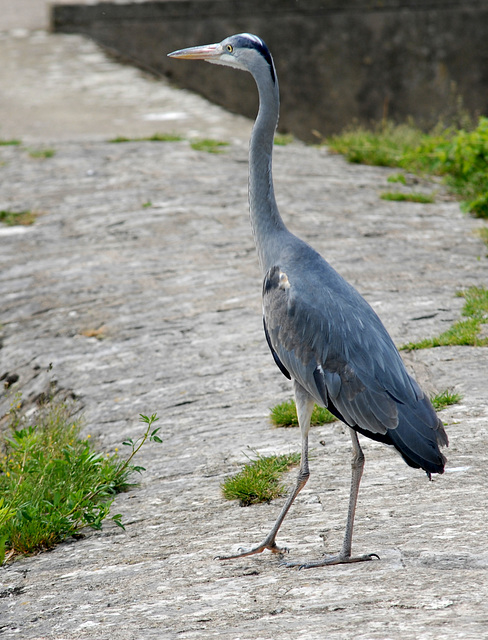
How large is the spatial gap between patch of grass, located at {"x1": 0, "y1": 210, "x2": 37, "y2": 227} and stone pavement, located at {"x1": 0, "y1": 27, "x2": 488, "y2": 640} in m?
0.16

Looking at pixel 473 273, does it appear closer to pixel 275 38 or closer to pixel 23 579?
pixel 23 579

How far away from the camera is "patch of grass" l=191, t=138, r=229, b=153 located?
1144 cm

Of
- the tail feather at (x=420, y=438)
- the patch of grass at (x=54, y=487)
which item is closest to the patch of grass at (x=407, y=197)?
the patch of grass at (x=54, y=487)

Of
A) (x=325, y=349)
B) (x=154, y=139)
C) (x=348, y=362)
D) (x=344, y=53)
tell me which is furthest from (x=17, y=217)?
(x=344, y=53)

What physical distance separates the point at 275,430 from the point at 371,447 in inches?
25.0

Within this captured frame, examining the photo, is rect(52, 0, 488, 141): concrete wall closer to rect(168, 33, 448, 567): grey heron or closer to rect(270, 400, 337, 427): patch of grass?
rect(270, 400, 337, 427): patch of grass

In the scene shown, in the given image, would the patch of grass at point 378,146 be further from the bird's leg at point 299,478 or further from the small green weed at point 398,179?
the bird's leg at point 299,478

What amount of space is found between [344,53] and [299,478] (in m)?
12.3

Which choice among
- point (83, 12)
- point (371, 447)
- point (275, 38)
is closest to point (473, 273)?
point (371, 447)

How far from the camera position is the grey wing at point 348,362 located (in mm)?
3465

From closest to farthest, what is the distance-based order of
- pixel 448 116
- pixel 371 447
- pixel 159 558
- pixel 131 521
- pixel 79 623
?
pixel 79 623 < pixel 159 558 < pixel 131 521 < pixel 371 447 < pixel 448 116

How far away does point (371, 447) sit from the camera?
15.5 feet

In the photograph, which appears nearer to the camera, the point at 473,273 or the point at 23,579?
the point at 23,579

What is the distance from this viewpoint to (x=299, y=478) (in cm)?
386
